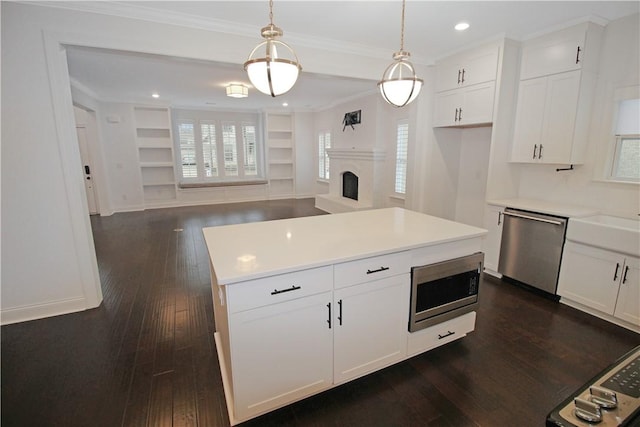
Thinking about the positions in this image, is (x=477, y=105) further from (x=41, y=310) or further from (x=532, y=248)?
(x=41, y=310)

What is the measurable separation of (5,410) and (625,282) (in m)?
4.58

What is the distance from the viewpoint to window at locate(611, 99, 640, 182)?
2854mm

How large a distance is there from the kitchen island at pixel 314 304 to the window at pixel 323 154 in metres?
6.49

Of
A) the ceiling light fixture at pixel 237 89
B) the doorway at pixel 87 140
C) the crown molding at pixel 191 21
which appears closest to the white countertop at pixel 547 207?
the crown molding at pixel 191 21

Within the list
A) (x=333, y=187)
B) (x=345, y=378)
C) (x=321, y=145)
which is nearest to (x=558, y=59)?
(x=345, y=378)

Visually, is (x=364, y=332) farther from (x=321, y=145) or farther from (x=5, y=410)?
(x=321, y=145)

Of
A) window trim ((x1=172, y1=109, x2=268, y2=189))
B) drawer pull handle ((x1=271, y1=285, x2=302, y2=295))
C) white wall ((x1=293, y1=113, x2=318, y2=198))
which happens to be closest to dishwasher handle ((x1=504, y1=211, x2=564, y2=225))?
drawer pull handle ((x1=271, y1=285, x2=302, y2=295))

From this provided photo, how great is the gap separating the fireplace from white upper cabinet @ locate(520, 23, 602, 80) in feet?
9.86

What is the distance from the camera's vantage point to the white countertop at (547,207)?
2.97 metres

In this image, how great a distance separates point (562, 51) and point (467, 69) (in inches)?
36.6

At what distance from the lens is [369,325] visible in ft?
6.30

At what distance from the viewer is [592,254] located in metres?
2.74

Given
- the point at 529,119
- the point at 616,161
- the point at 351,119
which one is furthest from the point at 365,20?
the point at 351,119

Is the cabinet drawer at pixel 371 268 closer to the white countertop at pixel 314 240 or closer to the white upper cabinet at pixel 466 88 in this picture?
the white countertop at pixel 314 240
